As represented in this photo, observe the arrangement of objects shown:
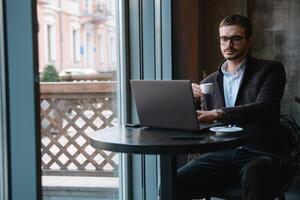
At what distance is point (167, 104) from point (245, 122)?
0.45 metres

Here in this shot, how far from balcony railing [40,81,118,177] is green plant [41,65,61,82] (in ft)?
0.08

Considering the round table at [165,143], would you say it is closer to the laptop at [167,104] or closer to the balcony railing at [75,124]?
the laptop at [167,104]

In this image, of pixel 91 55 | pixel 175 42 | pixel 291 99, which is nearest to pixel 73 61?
pixel 91 55

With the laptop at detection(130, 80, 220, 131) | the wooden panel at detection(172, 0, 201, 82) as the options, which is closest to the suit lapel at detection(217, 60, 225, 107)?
the laptop at detection(130, 80, 220, 131)

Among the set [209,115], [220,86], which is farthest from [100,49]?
[209,115]

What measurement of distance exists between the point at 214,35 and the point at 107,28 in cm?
227

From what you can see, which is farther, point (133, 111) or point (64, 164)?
point (133, 111)

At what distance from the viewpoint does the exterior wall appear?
1.96 m

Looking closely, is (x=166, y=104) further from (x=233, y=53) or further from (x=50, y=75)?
(x=233, y=53)

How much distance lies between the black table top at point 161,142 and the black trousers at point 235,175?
263 mm

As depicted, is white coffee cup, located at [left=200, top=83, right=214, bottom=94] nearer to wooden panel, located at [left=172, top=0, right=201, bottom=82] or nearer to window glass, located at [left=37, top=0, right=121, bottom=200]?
window glass, located at [left=37, top=0, right=121, bottom=200]

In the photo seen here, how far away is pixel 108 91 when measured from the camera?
2.87 m

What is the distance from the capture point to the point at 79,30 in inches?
100

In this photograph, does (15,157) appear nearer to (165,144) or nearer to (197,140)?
(165,144)
